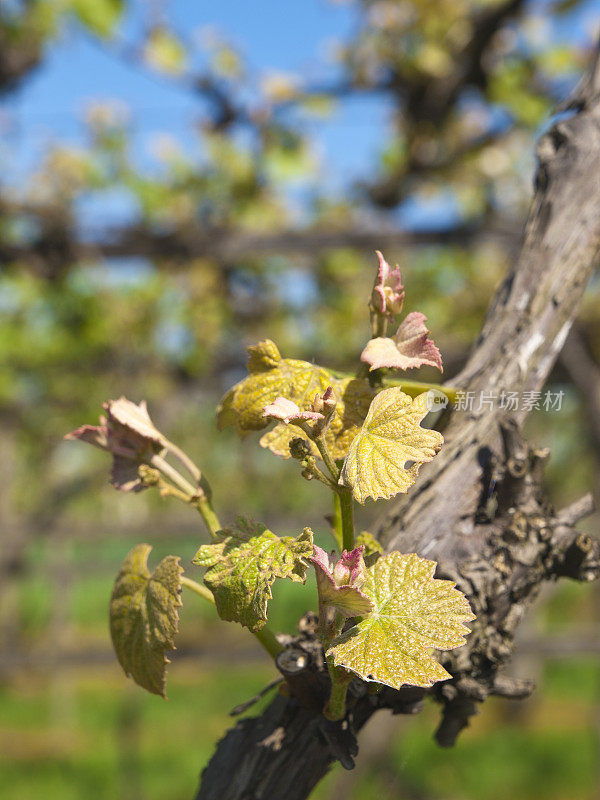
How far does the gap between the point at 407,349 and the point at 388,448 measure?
4.0 inches

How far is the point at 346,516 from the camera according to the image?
59 cm

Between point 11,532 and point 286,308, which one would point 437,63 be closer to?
point 286,308

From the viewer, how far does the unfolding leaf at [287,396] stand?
0.62 m

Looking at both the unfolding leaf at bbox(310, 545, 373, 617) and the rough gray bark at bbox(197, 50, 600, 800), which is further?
the rough gray bark at bbox(197, 50, 600, 800)

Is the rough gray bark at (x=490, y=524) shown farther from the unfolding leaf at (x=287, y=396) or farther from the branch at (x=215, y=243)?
the branch at (x=215, y=243)

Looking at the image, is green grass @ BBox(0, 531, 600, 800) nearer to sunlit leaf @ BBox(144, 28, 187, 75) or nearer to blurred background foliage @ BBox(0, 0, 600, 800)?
blurred background foliage @ BBox(0, 0, 600, 800)

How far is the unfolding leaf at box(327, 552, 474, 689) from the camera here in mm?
514

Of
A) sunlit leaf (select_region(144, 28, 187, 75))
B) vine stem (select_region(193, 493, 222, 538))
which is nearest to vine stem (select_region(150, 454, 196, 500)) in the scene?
vine stem (select_region(193, 493, 222, 538))

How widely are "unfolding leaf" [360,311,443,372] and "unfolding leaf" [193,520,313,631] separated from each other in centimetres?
15

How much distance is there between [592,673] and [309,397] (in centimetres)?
1217

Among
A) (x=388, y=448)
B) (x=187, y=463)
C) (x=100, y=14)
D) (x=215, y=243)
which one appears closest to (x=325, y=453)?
(x=388, y=448)

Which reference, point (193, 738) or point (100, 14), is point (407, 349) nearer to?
point (100, 14)

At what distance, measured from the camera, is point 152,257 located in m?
3.76

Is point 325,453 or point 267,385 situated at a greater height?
point 267,385
